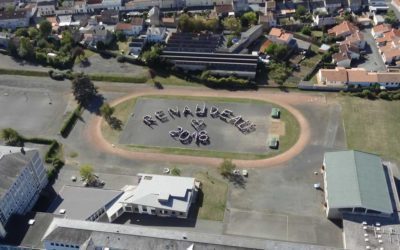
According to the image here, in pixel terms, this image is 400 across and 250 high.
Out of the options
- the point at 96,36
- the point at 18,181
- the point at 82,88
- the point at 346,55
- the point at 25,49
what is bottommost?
the point at 18,181

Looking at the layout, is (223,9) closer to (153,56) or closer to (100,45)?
(153,56)

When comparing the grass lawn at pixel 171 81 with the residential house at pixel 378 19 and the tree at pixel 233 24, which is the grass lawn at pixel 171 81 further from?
the residential house at pixel 378 19

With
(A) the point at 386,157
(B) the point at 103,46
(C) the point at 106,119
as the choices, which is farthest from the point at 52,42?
(A) the point at 386,157

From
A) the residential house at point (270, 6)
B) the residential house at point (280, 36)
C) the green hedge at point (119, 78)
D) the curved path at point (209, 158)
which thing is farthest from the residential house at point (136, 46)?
the residential house at point (270, 6)

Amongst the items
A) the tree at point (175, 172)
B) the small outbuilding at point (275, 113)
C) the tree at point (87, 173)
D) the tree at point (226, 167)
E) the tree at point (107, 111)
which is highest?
the small outbuilding at point (275, 113)

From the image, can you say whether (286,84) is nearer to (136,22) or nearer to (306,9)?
(306,9)

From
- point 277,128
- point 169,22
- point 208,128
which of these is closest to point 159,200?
point 208,128
